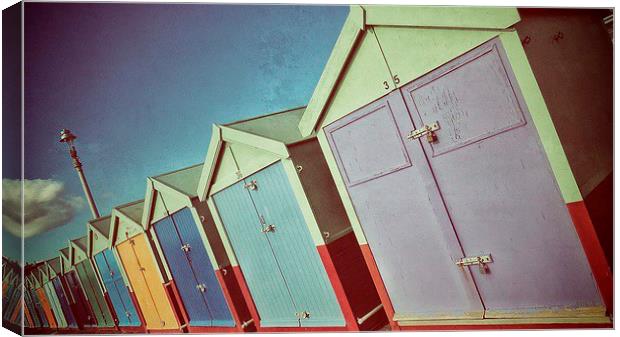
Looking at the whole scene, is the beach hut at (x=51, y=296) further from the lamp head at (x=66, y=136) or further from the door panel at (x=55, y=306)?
the lamp head at (x=66, y=136)

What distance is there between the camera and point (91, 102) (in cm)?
518

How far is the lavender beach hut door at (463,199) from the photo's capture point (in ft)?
11.4

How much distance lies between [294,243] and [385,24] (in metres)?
2.39

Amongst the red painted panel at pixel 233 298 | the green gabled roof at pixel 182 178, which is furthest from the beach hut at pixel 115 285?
the red painted panel at pixel 233 298

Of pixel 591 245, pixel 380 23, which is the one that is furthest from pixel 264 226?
pixel 591 245

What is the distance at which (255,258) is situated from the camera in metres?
5.22

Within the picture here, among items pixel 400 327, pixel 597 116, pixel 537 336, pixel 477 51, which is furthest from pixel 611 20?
pixel 400 327

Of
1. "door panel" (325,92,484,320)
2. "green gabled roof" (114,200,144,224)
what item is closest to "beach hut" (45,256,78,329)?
"green gabled roof" (114,200,144,224)

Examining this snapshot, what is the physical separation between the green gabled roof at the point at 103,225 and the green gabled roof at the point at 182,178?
85 cm

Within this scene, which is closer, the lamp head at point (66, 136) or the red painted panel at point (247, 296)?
the lamp head at point (66, 136)

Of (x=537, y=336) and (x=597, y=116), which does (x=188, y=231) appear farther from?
(x=597, y=116)

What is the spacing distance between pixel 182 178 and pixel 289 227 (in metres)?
1.43

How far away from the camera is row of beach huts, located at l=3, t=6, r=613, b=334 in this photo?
136 inches

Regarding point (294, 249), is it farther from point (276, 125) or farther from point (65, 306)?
point (65, 306)
